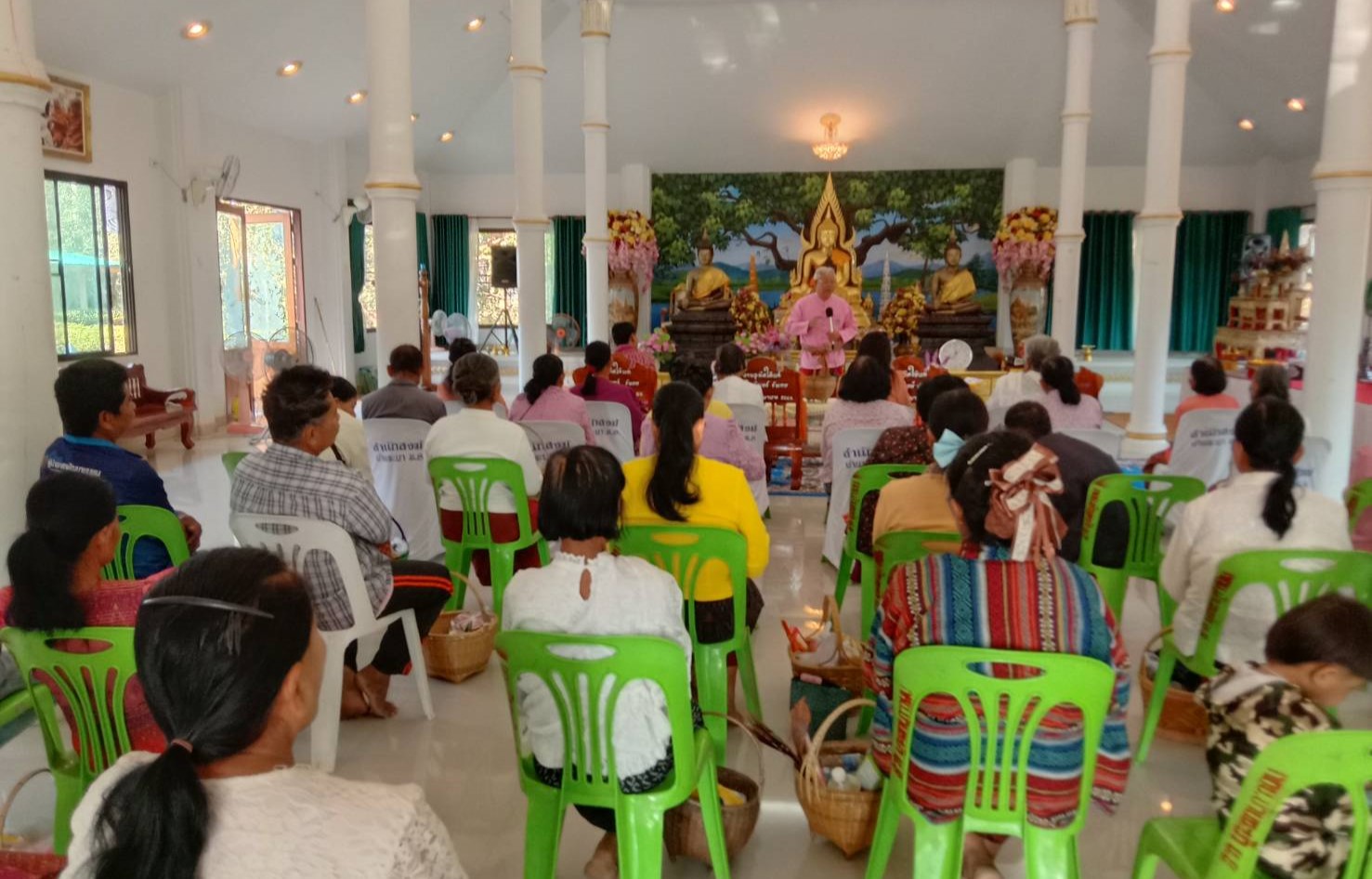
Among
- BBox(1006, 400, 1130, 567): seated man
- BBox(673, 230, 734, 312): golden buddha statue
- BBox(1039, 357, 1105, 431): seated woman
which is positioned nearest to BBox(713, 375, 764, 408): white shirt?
BBox(1039, 357, 1105, 431): seated woman

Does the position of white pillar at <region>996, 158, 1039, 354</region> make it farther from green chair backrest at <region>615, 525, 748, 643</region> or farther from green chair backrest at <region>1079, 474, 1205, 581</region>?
green chair backrest at <region>615, 525, 748, 643</region>

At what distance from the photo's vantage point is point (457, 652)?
12.0 feet

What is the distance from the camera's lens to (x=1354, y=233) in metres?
5.18

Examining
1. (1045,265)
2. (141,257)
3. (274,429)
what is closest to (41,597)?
(274,429)

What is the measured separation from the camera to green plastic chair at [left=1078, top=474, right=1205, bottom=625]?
141 inches

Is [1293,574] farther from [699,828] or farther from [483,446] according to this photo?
[483,446]

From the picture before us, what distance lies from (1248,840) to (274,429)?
2.54 m

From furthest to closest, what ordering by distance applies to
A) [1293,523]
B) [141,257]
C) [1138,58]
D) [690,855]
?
[1138,58] → [141,257] → [1293,523] → [690,855]

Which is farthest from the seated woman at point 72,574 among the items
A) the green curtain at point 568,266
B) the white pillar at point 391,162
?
the green curtain at point 568,266

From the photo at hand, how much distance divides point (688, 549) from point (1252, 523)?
152 centimetres

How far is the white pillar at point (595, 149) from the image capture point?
9.78m

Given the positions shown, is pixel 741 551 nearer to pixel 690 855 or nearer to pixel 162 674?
pixel 690 855

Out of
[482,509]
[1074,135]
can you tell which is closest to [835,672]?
[482,509]

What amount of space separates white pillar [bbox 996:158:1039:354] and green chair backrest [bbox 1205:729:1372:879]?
515 inches
